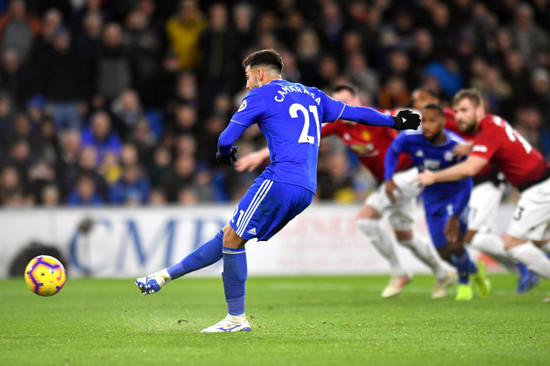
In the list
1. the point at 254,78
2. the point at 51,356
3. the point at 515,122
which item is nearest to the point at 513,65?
the point at 515,122

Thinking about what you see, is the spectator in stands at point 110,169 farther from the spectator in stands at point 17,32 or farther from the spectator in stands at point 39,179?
the spectator in stands at point 17,32

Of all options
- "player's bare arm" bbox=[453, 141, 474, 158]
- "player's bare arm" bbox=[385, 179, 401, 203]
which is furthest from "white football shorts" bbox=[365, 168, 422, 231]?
"player's bare arm" bbox=[453, 141, 474, 158]

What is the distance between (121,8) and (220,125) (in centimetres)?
349

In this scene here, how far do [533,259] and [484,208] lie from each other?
2699 mm

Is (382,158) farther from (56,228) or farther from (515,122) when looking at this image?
(515,122)

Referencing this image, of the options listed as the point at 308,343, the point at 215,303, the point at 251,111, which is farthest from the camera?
the point at 215,303

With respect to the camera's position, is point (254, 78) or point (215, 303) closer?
point (254, 78)

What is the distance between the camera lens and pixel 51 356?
19.5 ft

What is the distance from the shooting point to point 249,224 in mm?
7066

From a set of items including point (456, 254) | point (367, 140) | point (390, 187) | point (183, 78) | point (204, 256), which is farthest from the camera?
point (183, 78)

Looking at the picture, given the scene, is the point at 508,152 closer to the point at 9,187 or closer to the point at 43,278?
the point at 43,278

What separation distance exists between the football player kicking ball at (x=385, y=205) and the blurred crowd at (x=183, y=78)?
5.17 metres

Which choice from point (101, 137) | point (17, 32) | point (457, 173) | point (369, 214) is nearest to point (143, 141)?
point (101, 137)

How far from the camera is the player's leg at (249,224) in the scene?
7.06 m
